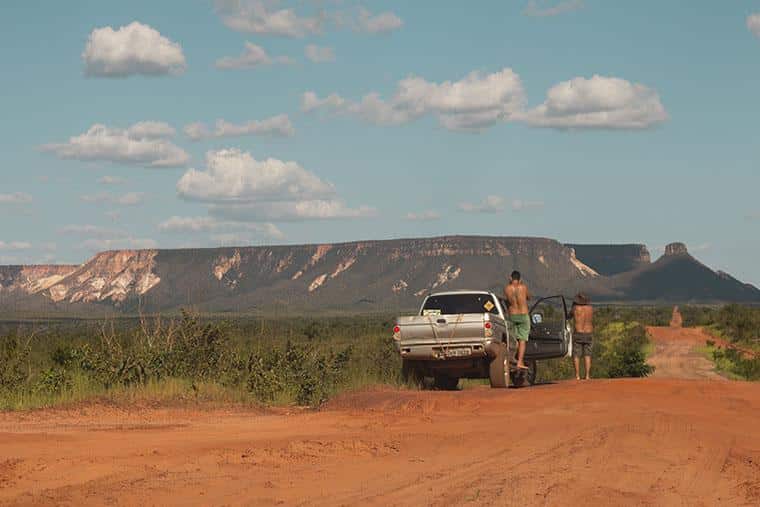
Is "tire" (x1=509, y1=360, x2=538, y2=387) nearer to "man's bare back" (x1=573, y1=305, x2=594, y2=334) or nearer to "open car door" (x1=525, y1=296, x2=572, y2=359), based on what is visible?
"open car door" (x1=525, y1=296, x2=572, y2=359)

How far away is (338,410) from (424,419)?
2.18 m

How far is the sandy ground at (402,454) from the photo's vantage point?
10.1 meters

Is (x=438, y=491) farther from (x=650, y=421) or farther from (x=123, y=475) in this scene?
(x=650, y=421)

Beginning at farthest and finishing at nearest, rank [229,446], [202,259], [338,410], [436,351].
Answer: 1. [202,259]
2. [436,351]
3. [338,410]
4. [229,446]

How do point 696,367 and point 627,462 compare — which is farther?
point 696,367

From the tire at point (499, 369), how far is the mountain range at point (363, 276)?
122 m

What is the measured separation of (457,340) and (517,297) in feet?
7.43

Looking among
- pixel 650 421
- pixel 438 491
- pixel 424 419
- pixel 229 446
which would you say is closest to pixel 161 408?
pixel 424 419

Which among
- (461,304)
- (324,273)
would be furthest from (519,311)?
(324,273)

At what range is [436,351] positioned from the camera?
21.2 m

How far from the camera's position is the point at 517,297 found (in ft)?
74.9

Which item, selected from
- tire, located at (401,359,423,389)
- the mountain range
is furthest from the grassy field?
the mountain range

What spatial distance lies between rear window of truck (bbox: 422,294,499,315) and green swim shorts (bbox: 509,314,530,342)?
41 centimetres

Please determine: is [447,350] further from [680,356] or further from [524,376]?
[680,356]
